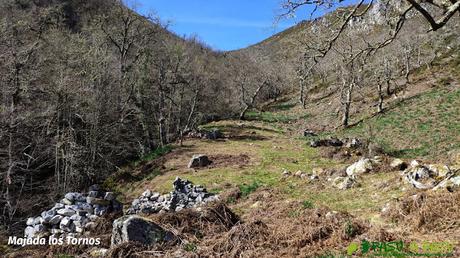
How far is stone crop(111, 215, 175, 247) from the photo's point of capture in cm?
714

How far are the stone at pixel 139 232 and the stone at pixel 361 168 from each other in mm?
7544

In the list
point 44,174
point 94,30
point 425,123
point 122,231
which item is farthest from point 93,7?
point 122,231

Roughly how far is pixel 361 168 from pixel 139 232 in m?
8.42

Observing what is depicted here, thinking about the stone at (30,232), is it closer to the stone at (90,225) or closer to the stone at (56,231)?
the stone at (56,231)

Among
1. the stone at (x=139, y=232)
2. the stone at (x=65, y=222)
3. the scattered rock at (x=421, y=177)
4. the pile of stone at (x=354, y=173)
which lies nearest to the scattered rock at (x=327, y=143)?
the pile of stone at (x=354, y=173)

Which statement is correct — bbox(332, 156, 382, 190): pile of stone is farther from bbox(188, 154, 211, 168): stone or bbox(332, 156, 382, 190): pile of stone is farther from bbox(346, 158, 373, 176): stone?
bbox(188, 154, 211, 168): stone

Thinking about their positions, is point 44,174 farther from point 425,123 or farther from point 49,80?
point 425,123

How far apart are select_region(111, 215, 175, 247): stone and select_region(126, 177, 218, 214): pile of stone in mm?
3856

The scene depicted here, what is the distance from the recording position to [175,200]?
40.4ft

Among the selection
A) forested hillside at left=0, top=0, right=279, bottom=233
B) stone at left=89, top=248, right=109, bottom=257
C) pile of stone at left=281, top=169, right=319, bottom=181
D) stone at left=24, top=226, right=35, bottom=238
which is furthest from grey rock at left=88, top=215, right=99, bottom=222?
pile of stone at left=281, top=169, right=319, bottom=181

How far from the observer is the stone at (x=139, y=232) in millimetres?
7137

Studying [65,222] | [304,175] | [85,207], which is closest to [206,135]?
[304,175]

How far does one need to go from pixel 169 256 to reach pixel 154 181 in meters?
11.7

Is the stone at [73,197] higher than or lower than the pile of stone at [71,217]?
higher
